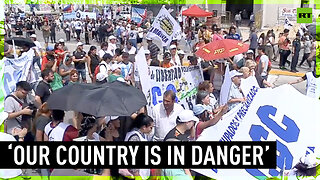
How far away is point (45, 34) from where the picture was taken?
58.3 feet

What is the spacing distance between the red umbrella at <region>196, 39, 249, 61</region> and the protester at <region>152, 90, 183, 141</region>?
2.88 m

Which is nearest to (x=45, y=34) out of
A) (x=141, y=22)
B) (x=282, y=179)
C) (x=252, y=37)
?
(x=141, y=22)

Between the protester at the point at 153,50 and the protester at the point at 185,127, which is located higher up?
the protester at the point at 153,50

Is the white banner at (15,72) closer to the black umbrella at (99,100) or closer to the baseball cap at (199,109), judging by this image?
the black umbrella at (99,100)

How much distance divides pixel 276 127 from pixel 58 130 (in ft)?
6.99

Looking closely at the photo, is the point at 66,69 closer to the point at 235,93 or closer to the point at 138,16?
the point at 235,93

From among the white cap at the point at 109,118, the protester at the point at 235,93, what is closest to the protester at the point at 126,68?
the protester at the point at 235,93

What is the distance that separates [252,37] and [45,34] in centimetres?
867

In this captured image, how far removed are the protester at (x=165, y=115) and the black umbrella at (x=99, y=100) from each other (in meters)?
0.32

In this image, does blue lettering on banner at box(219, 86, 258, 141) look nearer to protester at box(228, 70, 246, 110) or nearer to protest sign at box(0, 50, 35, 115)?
protester at box(228, 70, 246, 110)

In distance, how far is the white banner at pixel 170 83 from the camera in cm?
582

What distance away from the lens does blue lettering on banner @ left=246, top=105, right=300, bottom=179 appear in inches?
139

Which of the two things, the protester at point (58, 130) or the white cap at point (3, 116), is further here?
the white cap at point (3, 116)

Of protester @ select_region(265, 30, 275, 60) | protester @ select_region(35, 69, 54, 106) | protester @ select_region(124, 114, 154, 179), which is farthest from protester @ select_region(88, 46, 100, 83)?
protester @ select_region(265, 30, 275, 60)
